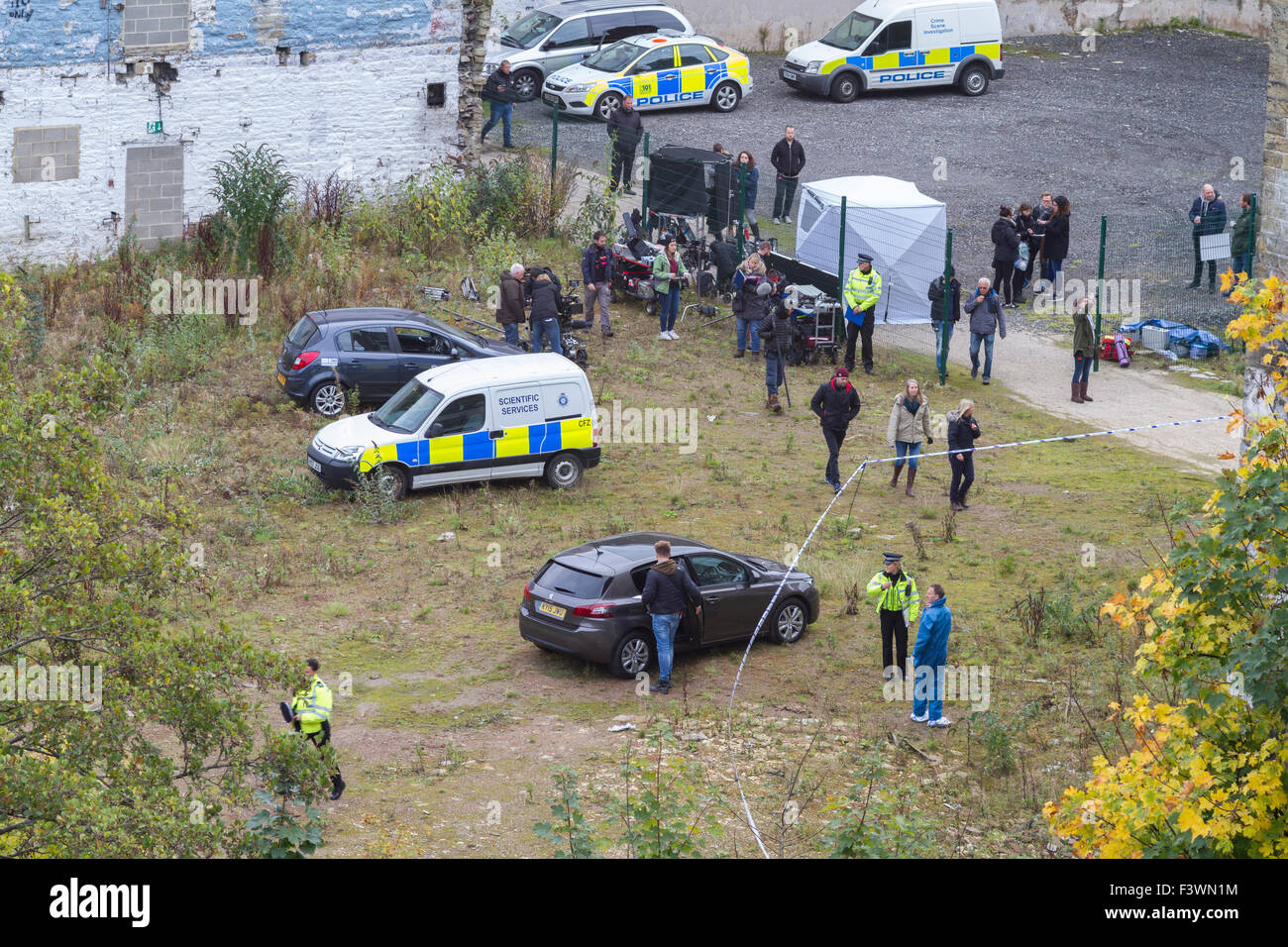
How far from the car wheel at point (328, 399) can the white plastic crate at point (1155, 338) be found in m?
13.8

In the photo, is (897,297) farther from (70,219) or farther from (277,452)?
(70,219)

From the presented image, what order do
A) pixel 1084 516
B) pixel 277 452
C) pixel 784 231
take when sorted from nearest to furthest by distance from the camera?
pixel 1084 516 < pixel 277 452 < pixel 784 231

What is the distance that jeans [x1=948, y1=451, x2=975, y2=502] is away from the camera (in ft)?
Answer: 63.2

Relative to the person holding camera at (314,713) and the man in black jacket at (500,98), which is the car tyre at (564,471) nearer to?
the person holding camera at (314,713)

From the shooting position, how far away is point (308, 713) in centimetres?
1210

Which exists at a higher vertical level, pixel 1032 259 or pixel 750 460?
pixel 1032 259

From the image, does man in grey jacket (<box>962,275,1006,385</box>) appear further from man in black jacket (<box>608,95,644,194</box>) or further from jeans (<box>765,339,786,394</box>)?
man in black jacket (<box>608,95,644,194</box>)

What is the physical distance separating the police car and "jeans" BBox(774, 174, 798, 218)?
5.52 metres

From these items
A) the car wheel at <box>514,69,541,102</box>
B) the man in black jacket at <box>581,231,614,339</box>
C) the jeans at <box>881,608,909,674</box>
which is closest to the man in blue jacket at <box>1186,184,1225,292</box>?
the man in black jacket at <box>581,231,614,339</box>

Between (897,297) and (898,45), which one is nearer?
(897,297)

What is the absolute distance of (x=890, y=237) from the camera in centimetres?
2586

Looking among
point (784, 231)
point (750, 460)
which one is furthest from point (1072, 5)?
point (750, 460)
